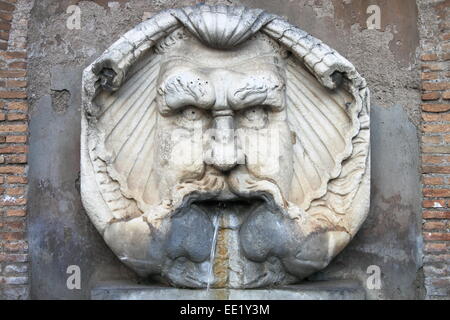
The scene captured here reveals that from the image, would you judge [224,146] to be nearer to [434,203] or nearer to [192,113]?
[192,113]

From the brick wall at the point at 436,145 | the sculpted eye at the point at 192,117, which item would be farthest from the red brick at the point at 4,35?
the brick wall at the point at 436,145

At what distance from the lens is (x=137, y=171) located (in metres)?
4.13

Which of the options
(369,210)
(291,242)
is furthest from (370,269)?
(291,242)

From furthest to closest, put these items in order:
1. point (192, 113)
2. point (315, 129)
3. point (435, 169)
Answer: point (435, 169)
point (315, 129)
point (192, 113)

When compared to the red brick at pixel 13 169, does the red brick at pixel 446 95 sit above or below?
above

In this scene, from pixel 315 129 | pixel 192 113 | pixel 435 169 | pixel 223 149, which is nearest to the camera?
pixel 223 149

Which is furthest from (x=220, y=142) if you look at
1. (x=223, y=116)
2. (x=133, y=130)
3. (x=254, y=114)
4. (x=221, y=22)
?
(x=221, y=22)

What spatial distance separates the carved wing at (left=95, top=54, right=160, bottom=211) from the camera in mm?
4078

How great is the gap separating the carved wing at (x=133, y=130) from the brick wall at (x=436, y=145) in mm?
1400

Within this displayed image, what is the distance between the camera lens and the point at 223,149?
3932 mm

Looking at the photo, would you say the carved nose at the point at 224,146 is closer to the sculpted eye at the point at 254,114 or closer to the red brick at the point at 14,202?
the sculpted eye at the point at 254,114

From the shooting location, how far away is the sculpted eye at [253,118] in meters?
4.09

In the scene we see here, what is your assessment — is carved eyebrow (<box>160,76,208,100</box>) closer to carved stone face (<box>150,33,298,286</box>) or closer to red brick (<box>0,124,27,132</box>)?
carved stone face (<box>150,33,298,286</box>)

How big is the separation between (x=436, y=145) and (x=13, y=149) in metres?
2.16
